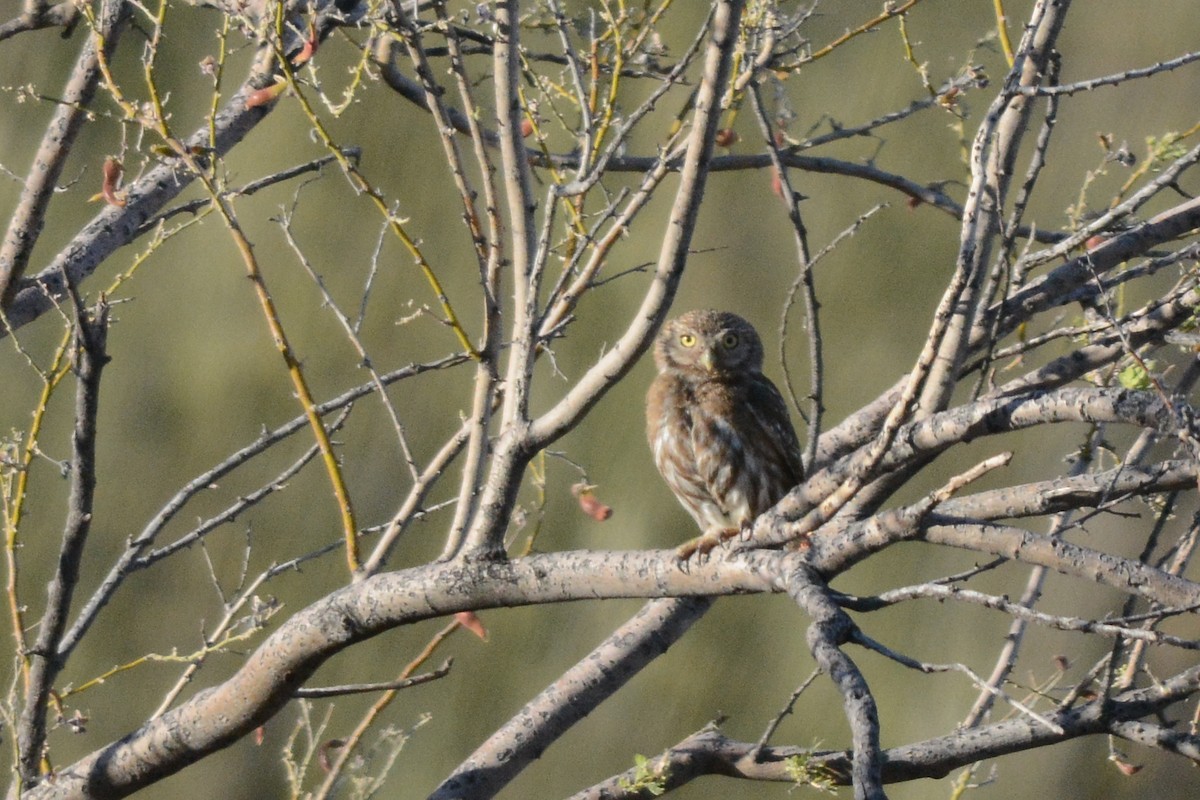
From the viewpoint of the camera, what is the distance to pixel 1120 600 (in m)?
4.95

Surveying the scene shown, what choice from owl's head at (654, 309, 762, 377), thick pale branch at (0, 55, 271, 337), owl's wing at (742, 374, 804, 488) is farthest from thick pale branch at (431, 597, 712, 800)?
thick pale branch at (0, 55, 271, 337)

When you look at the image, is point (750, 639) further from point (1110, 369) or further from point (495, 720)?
point (1110, 369)

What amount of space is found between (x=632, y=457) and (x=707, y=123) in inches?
133

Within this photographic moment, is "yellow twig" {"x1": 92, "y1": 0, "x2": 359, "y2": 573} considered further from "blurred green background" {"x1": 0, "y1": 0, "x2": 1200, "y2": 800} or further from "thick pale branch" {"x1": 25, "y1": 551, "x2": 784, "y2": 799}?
"blurred green background" {"x1": 0, "y1": 0, "x2": 1200, "y2": 800}

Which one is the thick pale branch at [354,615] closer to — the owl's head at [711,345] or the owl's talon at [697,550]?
the owl's talon at [697,550]

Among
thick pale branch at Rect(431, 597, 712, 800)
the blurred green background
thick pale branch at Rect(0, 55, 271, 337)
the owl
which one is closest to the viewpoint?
thick pale branch at Rect(431, 597, 712, 800)

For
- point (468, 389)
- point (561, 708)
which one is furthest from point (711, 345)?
point (468, 389)

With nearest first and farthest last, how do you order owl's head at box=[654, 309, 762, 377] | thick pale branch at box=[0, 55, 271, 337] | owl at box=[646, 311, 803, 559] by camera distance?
thick pale branch at box=[0, 55, 271, 337]
owl at box=[646, 311, 803, 559]
owl's head at box=[654, 309, 762, 377]

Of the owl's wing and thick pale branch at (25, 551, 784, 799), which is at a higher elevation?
the owl's wing

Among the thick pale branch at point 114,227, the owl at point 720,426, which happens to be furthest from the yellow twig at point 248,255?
the owl at point 720,426

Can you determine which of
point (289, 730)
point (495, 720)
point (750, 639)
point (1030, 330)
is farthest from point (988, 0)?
point (289, 730)

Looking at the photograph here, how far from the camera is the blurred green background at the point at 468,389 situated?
16.8 ft

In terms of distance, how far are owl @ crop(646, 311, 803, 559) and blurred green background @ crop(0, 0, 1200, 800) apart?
1516mm

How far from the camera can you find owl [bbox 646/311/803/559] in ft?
11.0
